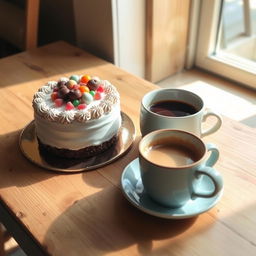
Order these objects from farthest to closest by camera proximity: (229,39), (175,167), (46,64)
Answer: (229,39)
(46,64)
(175,167)

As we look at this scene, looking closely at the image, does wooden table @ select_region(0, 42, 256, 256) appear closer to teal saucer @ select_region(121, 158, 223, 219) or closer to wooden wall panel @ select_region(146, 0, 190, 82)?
teal saucer @ select_region(121, 158, 223, 219)

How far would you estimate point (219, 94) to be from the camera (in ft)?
3.48

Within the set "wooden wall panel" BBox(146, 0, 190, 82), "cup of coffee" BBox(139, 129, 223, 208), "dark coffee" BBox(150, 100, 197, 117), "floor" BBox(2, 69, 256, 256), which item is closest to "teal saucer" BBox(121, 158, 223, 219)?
"cup of coffee" BBox(139, 129, 223, 208)

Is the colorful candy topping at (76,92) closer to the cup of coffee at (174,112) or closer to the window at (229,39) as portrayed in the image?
the cup of coffee at (174,112)

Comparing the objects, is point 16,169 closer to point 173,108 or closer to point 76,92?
point 76,92

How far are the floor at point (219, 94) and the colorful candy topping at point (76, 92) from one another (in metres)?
0.37

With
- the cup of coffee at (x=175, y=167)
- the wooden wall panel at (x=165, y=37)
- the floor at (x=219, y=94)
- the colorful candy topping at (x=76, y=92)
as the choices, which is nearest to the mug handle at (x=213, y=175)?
the cup of coffee at (x=175, y=167)

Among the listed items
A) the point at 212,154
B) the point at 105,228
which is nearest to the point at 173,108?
the point at 212,154

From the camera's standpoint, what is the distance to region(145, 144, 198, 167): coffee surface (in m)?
0.59

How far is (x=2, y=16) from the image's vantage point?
1323 mm

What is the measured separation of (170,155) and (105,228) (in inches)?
5.5

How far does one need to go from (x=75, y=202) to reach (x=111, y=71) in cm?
41

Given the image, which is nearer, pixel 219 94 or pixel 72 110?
pixel 72 110

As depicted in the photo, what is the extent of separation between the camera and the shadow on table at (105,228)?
22.3 inches
